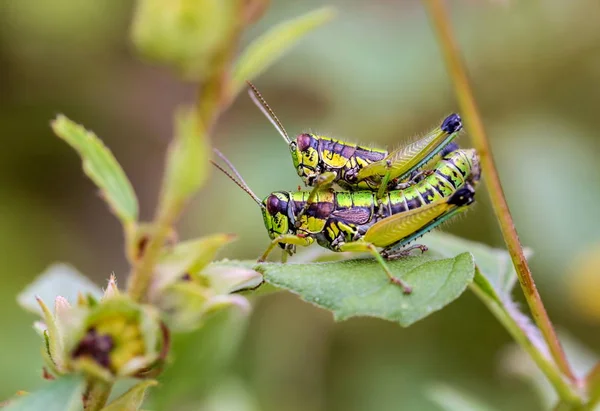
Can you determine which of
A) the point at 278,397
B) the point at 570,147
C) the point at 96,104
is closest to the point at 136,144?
the point at 96,104

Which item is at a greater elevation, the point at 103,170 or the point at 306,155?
the point at 103,170

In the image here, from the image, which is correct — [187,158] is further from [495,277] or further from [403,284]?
[495,277]

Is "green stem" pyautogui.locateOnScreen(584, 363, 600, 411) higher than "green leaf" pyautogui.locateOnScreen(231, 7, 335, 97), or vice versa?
"green leaf" pyautogui.locateOnScreen(231, 7, 335, 97)

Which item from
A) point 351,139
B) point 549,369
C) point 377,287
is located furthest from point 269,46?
point 351,139

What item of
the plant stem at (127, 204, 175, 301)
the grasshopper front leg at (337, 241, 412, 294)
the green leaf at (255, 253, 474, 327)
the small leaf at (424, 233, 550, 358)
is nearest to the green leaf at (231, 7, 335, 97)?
the plant stem at (127, 204, 175, 301)

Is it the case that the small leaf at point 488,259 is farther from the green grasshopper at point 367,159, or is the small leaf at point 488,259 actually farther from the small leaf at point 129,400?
the small leaf at point 129,400

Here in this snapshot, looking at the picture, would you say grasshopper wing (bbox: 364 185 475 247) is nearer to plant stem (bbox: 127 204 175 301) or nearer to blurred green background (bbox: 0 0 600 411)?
plant stem (bbox: 127 204 175 301)
